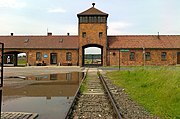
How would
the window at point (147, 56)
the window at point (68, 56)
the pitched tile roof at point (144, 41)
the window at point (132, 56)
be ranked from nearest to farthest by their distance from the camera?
the window at point (132, 56) < the window at point (147, 56) < the pitched tile roof at point (144, 41) < the window at point (68, 56)

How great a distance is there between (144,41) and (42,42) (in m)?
19.3

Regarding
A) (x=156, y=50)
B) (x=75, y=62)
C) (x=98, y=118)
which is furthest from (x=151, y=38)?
Answer: (x=98, y=118)

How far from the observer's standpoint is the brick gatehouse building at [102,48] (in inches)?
1805

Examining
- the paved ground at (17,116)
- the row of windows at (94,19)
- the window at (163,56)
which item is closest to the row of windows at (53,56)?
the row of windows at (94,19)

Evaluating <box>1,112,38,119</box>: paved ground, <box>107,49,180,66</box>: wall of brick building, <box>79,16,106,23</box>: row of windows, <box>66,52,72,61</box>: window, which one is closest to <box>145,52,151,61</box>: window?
<box>107,49,180,66</box>: wall of brick building

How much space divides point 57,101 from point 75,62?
3633 cm

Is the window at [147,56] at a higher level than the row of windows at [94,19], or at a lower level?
lower

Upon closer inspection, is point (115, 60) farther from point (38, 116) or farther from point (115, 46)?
point (38, 116)

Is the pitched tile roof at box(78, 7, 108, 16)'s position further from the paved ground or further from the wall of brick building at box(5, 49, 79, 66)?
the paved ground

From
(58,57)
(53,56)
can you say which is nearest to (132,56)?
(58,57)

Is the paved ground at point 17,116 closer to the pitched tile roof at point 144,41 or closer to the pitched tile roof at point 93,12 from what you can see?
the pitched tile roof at point 93,12

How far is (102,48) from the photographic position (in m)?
47.1

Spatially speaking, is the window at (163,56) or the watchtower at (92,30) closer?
the watchtower at (92,30)

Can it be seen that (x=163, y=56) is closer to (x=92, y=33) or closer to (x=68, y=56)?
(x=92, y=33)
